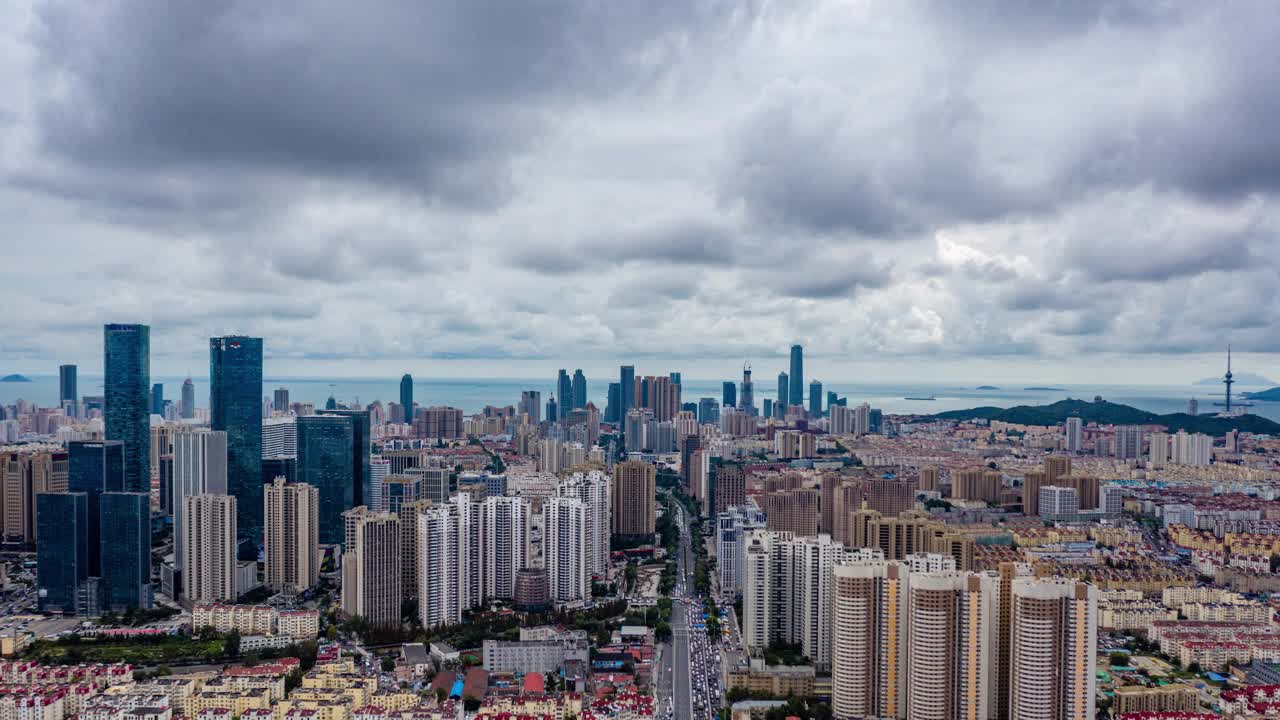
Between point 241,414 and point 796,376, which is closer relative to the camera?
point 241,414

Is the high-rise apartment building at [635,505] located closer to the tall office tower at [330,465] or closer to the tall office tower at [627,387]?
the tall office tower at [330,465]

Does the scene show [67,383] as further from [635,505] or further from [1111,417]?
[1111,417]

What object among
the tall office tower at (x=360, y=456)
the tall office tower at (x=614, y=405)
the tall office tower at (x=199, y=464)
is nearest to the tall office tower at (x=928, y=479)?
the tall office tower at (x=360, y=456)

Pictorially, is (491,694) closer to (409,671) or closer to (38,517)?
(409,671)

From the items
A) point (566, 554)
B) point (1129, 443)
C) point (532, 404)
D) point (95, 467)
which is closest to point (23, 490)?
point (95, 467)

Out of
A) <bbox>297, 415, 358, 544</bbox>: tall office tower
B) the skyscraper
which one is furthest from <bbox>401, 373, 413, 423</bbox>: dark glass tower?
<bbox>297, 415, 358, 544</bbox>: tall office tower

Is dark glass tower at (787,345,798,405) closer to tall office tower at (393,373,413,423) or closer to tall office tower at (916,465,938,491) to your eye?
tall office tower at (393,373,413,423)
